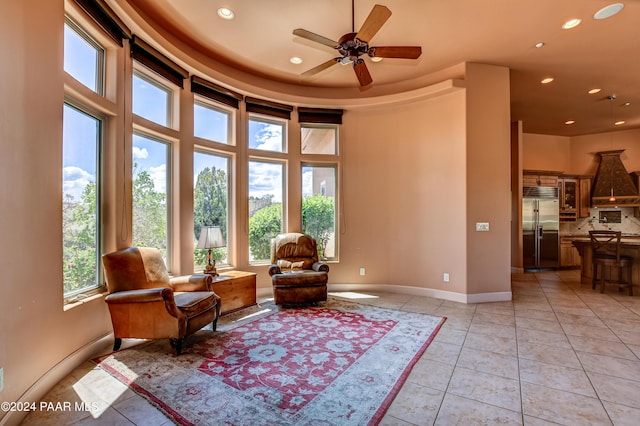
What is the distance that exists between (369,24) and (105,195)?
3.09 meters

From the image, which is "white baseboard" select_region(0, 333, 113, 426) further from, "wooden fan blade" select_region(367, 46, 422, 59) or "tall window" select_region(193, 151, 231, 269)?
"wooden fan blade" select_region(367, 46, 422, 59)

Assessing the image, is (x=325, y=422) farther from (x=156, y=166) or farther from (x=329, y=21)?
(x=329, y=21)

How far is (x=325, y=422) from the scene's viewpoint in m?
1.89

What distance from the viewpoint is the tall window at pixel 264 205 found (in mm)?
5105

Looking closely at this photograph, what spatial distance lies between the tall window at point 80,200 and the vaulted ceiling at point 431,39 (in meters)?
1.42

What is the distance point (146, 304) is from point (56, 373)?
745 mm

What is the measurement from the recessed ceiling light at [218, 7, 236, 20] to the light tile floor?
373cm

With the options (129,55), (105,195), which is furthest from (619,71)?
(105,195)

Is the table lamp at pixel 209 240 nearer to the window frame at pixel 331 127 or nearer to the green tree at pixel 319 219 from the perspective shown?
the green tree at pixel 319 219

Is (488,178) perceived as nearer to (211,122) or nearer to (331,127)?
(331,127)

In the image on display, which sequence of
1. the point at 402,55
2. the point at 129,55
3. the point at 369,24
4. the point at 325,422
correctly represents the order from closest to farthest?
the point at 325,422 < the point at 369,24 < the point at 402,55 < the point at 129,55

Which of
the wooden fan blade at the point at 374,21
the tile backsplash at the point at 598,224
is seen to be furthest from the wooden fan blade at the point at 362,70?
the tile backsplash at the point at 598,224

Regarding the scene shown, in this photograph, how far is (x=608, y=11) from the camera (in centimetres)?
322

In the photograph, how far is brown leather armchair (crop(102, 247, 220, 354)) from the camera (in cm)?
274
